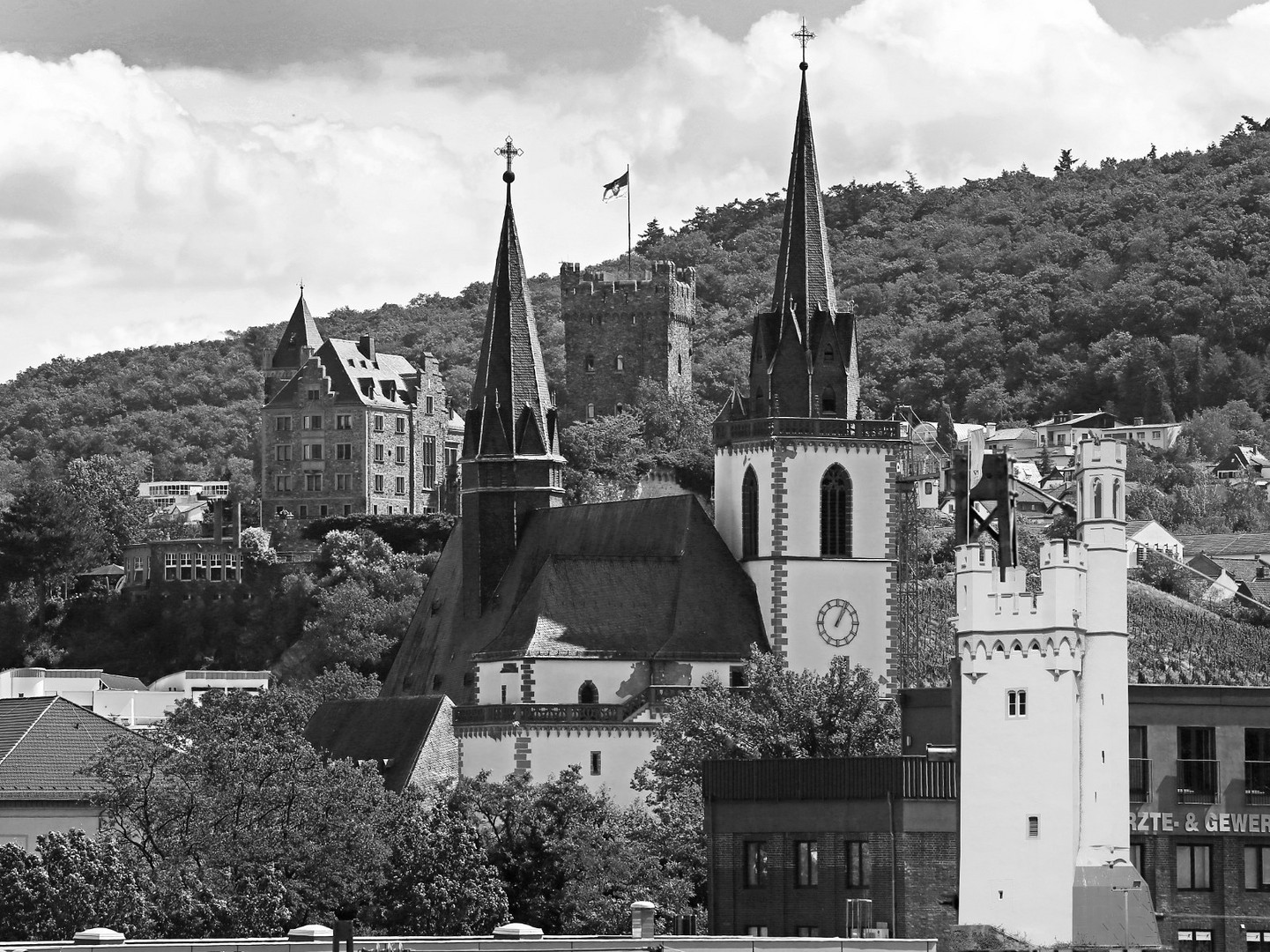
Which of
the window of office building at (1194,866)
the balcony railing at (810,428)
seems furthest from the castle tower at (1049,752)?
the balcony railing at (810,428)

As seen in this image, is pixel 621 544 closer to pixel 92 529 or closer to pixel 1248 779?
pixel 1248 779

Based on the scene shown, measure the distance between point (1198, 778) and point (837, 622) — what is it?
2836 cm

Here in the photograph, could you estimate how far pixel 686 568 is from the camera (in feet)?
334

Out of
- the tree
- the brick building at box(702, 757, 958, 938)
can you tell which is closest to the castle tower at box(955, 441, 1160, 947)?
the brick building at box(702, 757, 958, 938)

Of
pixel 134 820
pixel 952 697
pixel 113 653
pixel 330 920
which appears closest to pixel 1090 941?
pixel 952 697

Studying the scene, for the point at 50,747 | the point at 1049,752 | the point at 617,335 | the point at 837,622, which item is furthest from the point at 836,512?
the point at 617,335

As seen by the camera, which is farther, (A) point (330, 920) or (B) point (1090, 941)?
(A) point (330, 920)

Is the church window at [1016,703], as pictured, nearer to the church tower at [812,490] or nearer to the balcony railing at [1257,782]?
the balcony railing at [1257,782]

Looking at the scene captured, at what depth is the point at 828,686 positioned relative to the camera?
90.2m

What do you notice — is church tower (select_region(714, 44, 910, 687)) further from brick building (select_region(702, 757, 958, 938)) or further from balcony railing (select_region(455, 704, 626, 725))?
brick building (select_region(702, 757, 958, 938))

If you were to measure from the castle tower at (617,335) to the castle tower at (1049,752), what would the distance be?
104m

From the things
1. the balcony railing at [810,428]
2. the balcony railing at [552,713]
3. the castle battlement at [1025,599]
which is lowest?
the balcony railing at [552,713]

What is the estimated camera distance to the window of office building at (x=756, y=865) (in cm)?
7281

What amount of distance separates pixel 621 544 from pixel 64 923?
1471 inches
